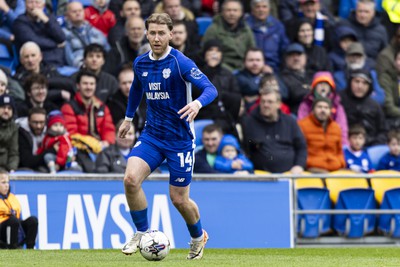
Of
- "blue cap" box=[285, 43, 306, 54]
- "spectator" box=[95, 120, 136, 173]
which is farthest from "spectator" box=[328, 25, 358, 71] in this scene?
"spectator" box=[95, 120, 136, 173]

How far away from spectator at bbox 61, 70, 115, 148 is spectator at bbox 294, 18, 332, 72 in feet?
15.1

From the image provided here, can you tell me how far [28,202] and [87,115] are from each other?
7.28 ft

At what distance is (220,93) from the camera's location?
57.1 ft

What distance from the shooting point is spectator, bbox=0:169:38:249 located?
13.6 m

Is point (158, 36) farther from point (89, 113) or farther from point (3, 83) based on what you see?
point (89, 113)

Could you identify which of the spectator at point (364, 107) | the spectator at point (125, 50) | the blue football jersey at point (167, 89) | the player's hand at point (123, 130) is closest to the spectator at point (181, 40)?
the spectator at point (125, 50)

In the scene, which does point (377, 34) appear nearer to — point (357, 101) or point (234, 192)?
point (357, 101)

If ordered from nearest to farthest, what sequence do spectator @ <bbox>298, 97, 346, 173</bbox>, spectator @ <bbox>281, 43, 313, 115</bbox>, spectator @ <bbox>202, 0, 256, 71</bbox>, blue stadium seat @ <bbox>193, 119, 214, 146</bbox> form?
blue stadium seat @ <bbox>193, 119, 214, 146</bbox> < spectator @ <bbox>298, 97, 346, 173</bbox> < spectator @ <bbox>281, 43, 313, 115</bbox> < spectator @ <bbox>202, 0, 256, 71</bbox>

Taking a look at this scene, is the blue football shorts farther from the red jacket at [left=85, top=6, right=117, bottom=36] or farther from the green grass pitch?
the red jacket at [left=85, top=6, right=117, bottom=36]

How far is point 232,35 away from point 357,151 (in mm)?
3085

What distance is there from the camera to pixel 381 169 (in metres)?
17.5

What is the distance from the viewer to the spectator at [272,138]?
16.8 meters

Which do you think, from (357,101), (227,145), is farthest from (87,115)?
(357,101)

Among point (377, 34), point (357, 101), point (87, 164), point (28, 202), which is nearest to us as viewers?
point (28, 202)
